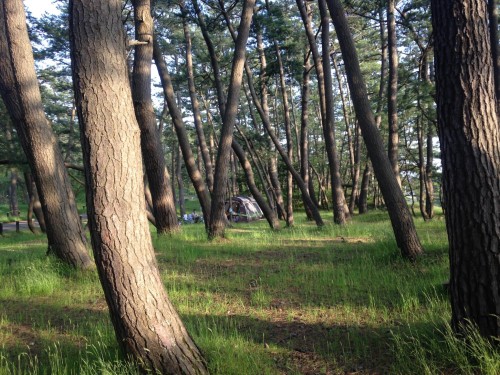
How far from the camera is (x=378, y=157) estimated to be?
649 centimetres

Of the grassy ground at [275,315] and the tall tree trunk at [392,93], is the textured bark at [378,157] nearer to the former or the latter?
the grassy ground at [275,315]

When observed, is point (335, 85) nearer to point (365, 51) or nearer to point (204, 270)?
point (365, 51)

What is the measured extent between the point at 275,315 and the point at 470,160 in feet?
8.10

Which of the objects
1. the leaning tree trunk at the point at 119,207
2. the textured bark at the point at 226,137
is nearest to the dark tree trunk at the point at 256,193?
the textured bark at the point at 226,137

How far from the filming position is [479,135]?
3.11 meters

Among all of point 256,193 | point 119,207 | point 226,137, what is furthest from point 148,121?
point 119,207

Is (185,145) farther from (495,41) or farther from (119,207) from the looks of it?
(119,207)

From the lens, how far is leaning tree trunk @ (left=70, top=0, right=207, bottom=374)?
2.85m

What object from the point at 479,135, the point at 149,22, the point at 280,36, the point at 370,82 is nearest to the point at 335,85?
the point at 370,82

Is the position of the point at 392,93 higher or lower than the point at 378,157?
higher

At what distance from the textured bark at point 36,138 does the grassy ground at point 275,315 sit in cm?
53

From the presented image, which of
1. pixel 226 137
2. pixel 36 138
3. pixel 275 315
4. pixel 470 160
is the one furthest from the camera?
pixel 226 137

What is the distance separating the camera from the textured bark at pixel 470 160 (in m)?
3.01

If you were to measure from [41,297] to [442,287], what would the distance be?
497 cm
